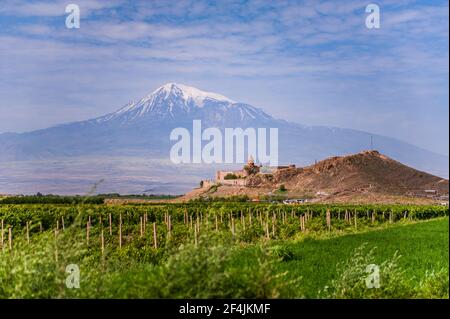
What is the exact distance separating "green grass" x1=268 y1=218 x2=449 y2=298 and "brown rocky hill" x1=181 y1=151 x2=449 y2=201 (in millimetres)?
46838

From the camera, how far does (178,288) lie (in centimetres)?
598

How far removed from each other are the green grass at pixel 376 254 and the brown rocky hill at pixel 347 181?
46.8 metres

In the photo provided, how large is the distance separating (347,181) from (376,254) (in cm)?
6420

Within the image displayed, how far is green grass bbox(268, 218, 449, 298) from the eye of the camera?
12.0 metres

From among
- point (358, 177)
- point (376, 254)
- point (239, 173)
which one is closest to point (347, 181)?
point (358, 177)

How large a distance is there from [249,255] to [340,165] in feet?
239

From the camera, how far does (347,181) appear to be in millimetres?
79000

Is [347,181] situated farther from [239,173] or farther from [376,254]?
[376,254]

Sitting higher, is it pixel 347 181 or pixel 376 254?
pixel 376 254

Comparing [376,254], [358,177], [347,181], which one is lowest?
[347,181]

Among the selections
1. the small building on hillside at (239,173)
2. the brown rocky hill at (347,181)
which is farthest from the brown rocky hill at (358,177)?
the small building on hillside at (239,173)

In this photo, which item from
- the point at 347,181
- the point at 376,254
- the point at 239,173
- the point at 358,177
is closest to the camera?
the point at 376,254

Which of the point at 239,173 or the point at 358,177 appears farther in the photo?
the point at 239,173

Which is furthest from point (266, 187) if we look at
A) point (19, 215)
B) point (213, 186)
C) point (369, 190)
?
point (19, 215)
